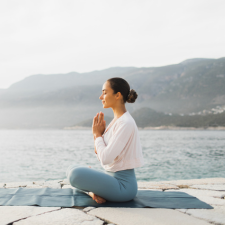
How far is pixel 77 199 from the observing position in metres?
3.25

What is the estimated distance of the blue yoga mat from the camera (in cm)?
307

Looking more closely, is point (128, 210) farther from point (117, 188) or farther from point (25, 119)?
point (25, 119)

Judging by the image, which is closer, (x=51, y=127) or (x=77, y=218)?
(x=77, y=218)

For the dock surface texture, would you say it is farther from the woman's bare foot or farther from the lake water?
the lake water

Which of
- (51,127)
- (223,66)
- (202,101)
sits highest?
(223,66)

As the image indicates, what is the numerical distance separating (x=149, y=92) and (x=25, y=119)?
7947cm

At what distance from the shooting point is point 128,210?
287 cm

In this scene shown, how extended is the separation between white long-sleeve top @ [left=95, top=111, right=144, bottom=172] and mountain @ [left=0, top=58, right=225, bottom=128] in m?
113

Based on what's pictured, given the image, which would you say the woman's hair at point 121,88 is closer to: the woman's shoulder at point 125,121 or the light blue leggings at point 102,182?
the woman's shoulder at point 125,121

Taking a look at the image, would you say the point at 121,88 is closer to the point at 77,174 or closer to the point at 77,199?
the point at 77,174

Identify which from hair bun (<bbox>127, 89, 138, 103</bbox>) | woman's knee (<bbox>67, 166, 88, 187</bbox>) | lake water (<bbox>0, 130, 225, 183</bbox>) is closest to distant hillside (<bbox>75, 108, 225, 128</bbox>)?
lake water (<bbox>0, 130, 225, 183</bbox>)

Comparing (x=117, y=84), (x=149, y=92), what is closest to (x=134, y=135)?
(x=117, y=84)

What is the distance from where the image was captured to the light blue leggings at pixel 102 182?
2.99m

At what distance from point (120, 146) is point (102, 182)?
0.49 meters
